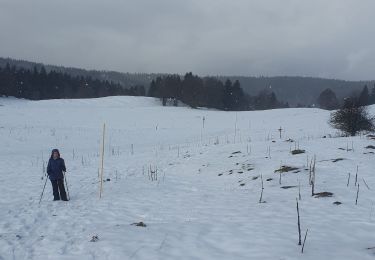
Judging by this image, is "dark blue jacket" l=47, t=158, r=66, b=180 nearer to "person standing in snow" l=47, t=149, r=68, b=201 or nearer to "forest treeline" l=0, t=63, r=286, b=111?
"person standing in snow" l=47, t=149, r=68, b=201

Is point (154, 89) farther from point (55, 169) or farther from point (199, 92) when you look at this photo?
point (55, 169)

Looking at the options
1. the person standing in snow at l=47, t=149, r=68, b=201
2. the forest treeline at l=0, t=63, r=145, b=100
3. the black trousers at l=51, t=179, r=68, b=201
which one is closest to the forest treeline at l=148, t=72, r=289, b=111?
the forest treeline at l=0, t=63, r=145, b=100

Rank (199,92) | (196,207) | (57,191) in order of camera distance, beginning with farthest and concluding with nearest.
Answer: (199,92) < (57,191) < (196,207)

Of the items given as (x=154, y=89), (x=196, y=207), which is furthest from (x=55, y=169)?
(x=154, y=89)

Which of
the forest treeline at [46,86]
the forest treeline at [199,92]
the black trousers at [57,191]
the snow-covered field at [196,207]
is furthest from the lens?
the forest treeline at [46,86]

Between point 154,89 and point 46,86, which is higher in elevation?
point 154,89

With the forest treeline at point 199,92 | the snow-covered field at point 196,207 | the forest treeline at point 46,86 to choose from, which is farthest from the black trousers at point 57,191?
the forest treeline at point 46,86

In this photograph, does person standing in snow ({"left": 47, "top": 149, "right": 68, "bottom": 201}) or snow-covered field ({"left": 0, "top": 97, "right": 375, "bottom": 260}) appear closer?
snow-covered field ({"left": 0, "top": 97, "right": 375, "bottom": 260})

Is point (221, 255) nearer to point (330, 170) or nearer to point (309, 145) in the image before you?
point (330, 170)

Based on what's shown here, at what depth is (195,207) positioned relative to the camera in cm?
1202

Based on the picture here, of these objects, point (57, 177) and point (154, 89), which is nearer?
point (57, 177)

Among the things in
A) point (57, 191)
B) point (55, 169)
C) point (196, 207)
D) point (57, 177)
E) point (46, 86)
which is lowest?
point (57, 191)

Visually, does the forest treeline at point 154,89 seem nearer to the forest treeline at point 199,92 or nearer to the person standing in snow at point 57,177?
the forest treeline at point 199,92

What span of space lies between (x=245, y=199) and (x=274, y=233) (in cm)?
382
